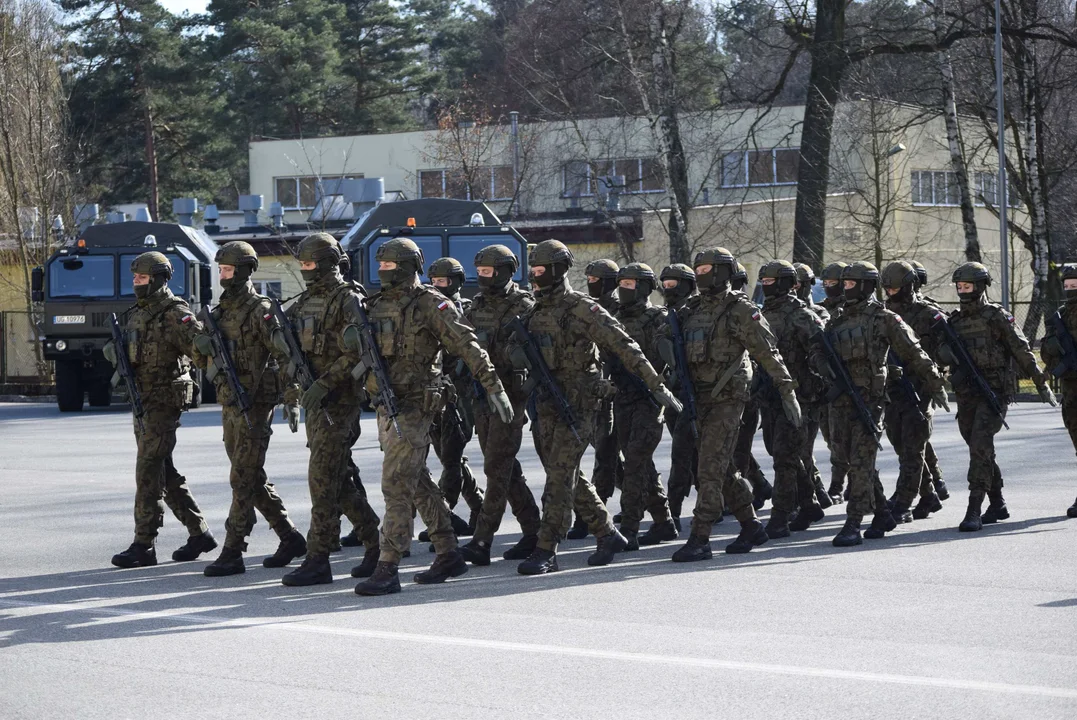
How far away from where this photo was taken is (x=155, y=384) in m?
10.2

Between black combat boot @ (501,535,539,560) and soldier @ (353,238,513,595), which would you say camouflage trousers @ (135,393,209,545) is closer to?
soldier @ (353,238,513,595)

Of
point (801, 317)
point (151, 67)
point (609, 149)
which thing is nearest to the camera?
point (801, 317)

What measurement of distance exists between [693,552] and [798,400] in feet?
7.12

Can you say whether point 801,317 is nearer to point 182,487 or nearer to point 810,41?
point 182,487

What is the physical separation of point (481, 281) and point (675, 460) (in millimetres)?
2253

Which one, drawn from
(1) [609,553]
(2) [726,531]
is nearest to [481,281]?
(1) [609,553]

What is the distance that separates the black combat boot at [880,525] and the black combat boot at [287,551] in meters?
3.86

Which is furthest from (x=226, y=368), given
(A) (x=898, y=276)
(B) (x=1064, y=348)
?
(B) (x=1064, y=348)

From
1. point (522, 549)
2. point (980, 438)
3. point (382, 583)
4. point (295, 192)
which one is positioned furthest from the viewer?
point (295, 192)

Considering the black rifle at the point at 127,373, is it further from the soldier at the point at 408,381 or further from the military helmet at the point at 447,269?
the military helmet at the point at 447,269

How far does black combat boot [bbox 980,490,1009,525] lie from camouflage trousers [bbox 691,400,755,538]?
2.48m

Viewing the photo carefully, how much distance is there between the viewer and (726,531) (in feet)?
38.2

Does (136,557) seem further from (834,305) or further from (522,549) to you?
(834,305)

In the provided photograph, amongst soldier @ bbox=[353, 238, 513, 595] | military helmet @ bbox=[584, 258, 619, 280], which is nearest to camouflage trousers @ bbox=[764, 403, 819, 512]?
military helmet @ bbox=[584, 258, 619, 280]
